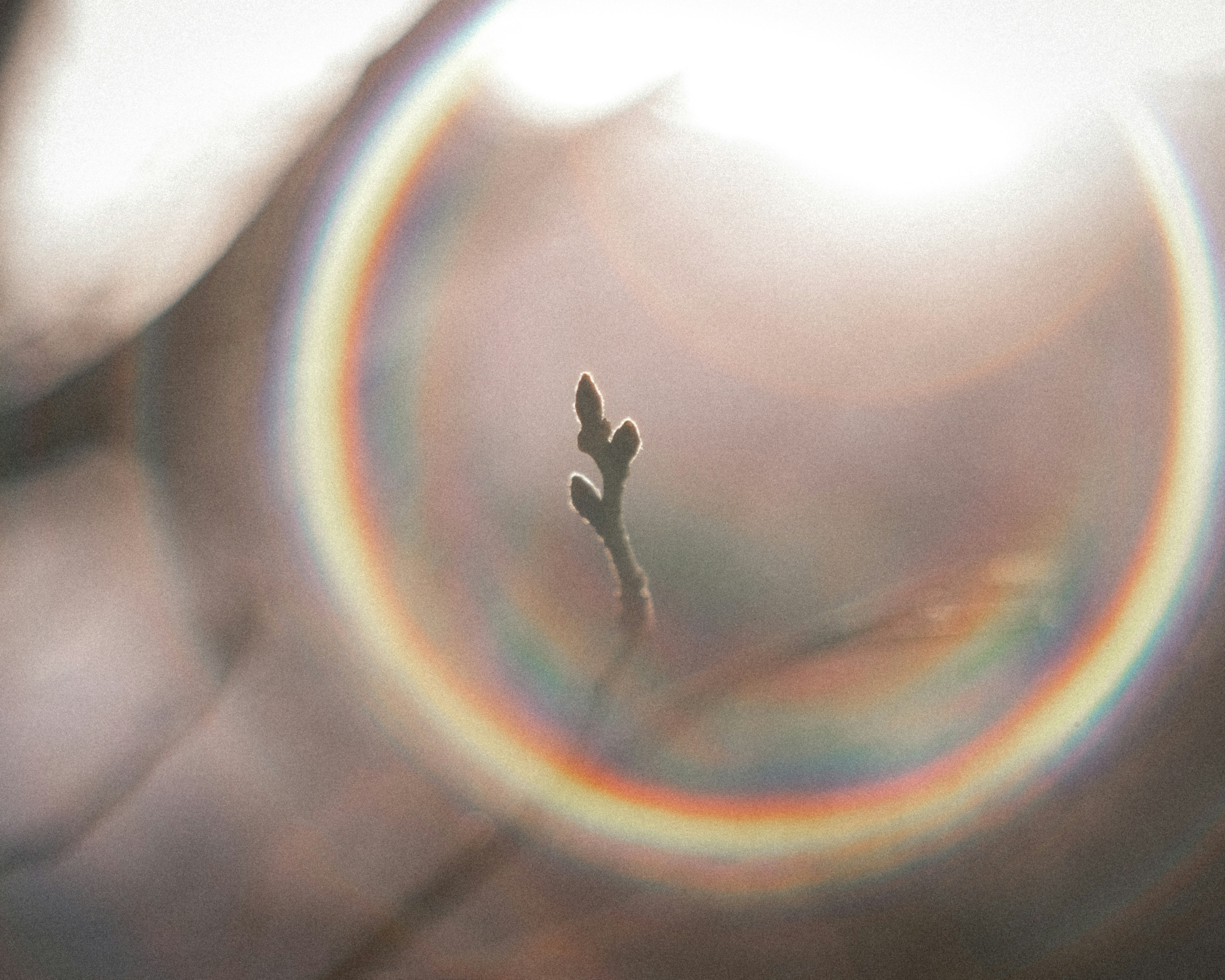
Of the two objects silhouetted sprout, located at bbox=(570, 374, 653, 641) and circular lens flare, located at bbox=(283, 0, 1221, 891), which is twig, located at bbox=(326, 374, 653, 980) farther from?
circular lens flare, located at bbox=(283, 0, 1221, 891)

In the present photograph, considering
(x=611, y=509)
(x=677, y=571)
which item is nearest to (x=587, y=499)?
(x=611, y=509)

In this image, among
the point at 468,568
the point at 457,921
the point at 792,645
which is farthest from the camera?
the point at 468,568

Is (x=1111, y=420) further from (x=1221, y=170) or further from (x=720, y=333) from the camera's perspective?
(x=720, y=333)

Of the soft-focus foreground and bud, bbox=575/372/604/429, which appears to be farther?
the soft-focus foreground

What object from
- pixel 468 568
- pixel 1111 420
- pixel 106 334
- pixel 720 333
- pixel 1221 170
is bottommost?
pixel 1111 420

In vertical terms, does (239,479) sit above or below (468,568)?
above

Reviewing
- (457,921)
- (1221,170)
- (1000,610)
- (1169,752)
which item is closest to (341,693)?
(457,921)

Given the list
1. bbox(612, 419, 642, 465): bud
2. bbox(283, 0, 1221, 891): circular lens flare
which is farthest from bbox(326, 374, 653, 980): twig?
bbox(283, 0, 1221, 891): circular lens flare

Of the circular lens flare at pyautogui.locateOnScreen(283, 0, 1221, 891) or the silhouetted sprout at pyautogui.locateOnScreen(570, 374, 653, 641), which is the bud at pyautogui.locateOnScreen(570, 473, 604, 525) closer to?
the silhouetted sprout at pyautogui.locateOnScreen(570, 374, 653, 641)

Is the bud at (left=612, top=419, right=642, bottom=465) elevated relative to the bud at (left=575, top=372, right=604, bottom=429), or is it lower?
lower
